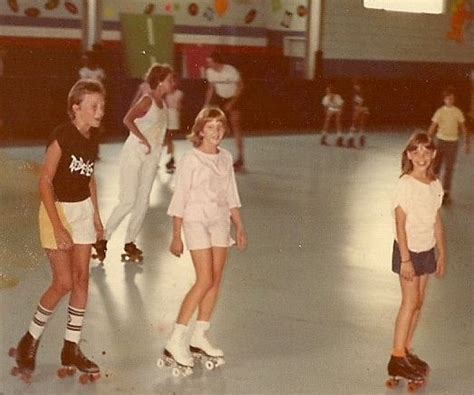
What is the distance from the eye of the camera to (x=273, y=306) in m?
8.05

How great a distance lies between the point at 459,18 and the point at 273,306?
2994 centimetres

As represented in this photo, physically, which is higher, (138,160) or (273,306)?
(138,160)

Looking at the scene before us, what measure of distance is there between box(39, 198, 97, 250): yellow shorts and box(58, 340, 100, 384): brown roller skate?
56 cm

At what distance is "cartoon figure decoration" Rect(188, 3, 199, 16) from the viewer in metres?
32.0

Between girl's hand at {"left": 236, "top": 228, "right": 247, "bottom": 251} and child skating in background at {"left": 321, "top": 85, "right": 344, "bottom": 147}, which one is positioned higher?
girl's hand at {"left": 236, "top": 228, "right": 247, "bottom": 251}

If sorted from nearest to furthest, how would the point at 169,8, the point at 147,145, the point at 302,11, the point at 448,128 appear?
the point at 147,145 < the point at 448,128 < the point at 169,8 < the point at 302,11

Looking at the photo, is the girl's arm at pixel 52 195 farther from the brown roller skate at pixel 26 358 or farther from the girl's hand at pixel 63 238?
the brown roller skate at pixel 26 358

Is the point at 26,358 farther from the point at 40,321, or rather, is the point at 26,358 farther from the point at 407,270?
the point at 407,270

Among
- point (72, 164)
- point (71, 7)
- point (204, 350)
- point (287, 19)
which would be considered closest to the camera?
point (72, 164)

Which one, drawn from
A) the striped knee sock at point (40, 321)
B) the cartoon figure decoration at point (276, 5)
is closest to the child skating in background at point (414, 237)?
the striped knee sock at point (40, 321)

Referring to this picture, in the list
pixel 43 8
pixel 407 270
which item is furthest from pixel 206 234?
pixel 43 8

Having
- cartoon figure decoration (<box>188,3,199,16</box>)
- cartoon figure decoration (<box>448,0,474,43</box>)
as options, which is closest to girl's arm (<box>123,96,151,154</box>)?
cartoon figure decoration (<box>188,3,199,16</box>)

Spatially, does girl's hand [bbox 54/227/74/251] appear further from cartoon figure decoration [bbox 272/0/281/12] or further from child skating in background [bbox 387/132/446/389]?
cartoon figure decoration [bbox 272/0/281/12]

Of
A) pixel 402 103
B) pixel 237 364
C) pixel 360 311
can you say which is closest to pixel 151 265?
pixel 360 311
